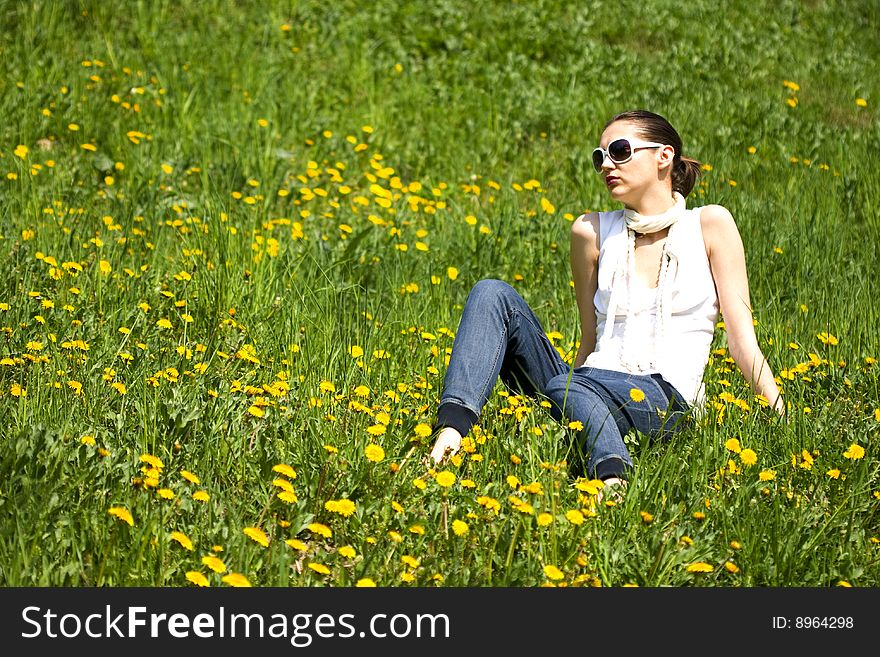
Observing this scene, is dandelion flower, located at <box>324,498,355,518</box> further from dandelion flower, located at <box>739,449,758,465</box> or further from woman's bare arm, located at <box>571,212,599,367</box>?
woman's bare arm, located at <box>571,212,599,367</box>

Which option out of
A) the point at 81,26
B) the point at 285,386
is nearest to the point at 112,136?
the point at 81,26

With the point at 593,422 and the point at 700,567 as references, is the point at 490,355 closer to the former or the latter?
the point at 593,422

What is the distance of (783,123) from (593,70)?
57.0 inches

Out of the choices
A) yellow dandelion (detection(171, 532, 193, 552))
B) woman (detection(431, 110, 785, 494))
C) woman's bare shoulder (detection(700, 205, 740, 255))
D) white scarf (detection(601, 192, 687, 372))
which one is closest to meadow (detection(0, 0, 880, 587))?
yellow dandelion (detection(171, 532, 193, 552))

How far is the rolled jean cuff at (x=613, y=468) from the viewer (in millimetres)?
2697

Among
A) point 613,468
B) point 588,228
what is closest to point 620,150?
point 588,228

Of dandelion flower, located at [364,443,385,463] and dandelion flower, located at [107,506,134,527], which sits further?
dandelion flower, located at [364,443,385,463]

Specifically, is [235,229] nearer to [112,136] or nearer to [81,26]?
[112,136]

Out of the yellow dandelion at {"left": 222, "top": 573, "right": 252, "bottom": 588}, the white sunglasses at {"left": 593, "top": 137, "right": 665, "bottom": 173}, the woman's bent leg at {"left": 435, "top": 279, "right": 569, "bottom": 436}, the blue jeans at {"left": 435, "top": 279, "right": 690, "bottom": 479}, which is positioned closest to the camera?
the yellow dandelion at {"left": 222, "top": 573, "right": 252, "bottom": 588}

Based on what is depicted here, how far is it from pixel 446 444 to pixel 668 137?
128cm

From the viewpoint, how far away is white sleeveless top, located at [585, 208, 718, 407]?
10.2ft

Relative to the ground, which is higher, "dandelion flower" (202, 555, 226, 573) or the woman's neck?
the woman's neck

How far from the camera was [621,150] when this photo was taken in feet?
10.6

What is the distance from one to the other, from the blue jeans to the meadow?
0.08 m
